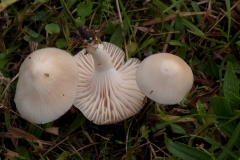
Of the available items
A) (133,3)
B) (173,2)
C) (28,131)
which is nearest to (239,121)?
(173,2)

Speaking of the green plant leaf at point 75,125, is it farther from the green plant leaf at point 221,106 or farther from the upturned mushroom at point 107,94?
the green plant leaf at point 221,106

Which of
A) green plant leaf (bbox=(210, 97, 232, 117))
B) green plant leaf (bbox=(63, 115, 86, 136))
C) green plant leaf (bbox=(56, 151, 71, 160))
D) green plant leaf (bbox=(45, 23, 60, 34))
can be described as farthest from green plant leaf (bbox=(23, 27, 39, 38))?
green plant leaf (bbox=(210, 97, 232, 117))

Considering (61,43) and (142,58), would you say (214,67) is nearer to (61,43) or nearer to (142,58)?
(142,58)

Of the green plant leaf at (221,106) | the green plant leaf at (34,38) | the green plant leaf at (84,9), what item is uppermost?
the green plant leaf at (84,9)

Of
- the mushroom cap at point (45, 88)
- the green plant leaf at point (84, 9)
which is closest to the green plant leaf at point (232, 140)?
the mushroom cap at point (45, 88)

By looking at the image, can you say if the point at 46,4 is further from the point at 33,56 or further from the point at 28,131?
the point at 28,131

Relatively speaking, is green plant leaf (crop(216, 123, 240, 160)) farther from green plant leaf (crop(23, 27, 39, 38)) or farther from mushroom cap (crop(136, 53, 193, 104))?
green plant leaf (crop(23, 27, 39, 38))
